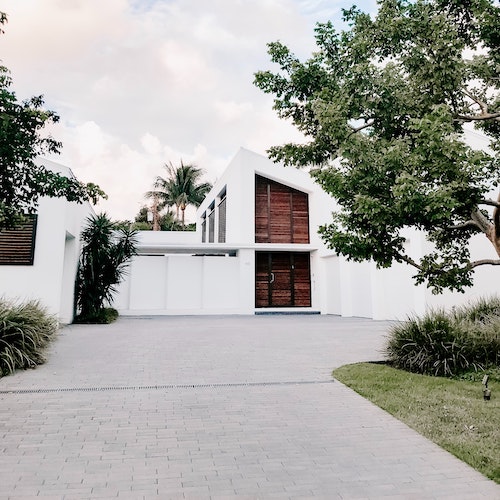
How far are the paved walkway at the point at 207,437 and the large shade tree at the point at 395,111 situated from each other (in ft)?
7.16

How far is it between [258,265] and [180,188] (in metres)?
19.1

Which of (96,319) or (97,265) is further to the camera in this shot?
(97,265)

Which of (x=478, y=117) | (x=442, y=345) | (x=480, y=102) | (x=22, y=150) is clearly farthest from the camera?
(x=442, y=345)

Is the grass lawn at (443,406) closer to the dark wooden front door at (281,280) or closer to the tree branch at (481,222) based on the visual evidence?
the tree branch at (481,222)

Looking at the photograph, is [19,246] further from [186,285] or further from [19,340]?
[186,285]

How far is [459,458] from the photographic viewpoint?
2.98 metres

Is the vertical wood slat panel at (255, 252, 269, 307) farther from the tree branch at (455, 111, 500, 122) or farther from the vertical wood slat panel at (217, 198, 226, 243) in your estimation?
the tree branch at (455, 111, 500, 122)

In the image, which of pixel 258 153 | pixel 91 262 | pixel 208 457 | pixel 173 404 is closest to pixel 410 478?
pixel 208 457

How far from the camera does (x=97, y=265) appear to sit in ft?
42.3

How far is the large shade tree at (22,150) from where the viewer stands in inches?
173

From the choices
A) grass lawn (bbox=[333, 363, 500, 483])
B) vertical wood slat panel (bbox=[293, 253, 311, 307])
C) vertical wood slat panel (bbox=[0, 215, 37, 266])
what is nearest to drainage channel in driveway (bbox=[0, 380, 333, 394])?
grass lawn (bbox=[333, 363, 500, 483])

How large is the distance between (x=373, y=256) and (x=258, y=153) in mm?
13196

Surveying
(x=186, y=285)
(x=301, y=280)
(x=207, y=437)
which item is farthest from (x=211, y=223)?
(x=207, y=437)

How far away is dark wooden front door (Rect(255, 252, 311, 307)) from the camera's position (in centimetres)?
1703
